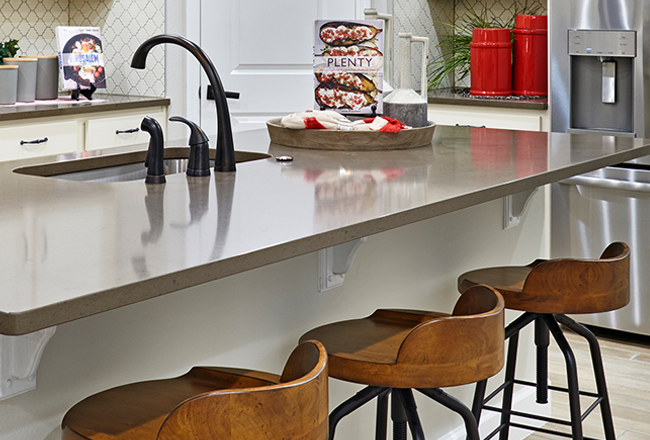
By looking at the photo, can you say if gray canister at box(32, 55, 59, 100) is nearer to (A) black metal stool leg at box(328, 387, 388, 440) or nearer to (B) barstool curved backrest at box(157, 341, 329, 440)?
(A) black metal stool leg at box(328, 387, 388, 440)

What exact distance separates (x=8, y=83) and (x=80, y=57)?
44 cm

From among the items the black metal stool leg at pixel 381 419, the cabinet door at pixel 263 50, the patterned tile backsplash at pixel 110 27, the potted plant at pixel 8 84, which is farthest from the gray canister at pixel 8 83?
the black metal stool leg at pixel 381 419

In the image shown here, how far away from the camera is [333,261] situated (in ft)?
6.11

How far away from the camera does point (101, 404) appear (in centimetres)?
125

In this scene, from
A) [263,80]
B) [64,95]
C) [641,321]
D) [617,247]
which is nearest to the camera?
[617,247]

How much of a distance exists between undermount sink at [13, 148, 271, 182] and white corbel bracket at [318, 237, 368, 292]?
360mm

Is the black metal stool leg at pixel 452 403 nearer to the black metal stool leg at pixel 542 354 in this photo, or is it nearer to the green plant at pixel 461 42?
the black metal stool leg at pixel 542 354

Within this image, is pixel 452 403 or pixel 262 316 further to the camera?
pixel 262 316

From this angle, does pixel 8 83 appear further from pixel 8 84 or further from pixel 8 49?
pixel 8 49

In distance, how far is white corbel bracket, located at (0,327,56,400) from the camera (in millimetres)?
1176

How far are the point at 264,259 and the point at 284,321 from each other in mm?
664

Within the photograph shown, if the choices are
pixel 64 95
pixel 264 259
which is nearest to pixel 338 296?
pixel 264 259

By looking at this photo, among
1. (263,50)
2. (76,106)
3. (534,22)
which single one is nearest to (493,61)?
(534,22)

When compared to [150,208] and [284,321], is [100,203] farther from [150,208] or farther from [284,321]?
[284,321]
